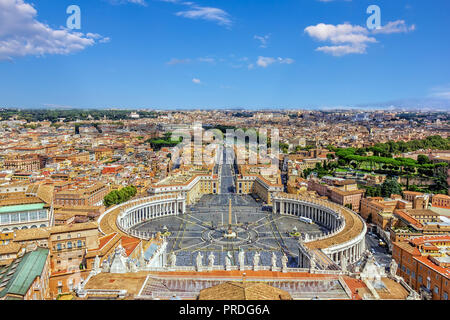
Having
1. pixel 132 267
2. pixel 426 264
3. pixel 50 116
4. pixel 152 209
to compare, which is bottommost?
pixel 152 209

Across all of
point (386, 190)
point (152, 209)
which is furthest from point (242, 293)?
point (386, 190)

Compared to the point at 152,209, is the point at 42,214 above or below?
above

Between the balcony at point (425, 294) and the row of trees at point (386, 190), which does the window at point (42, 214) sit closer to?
the balcony at point (425, 294)

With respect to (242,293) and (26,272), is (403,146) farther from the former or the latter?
(26,272)

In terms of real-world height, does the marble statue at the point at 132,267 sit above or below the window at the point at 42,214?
below

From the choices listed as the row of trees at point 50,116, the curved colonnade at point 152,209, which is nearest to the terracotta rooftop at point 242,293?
the curved colonnade at point 152,209
